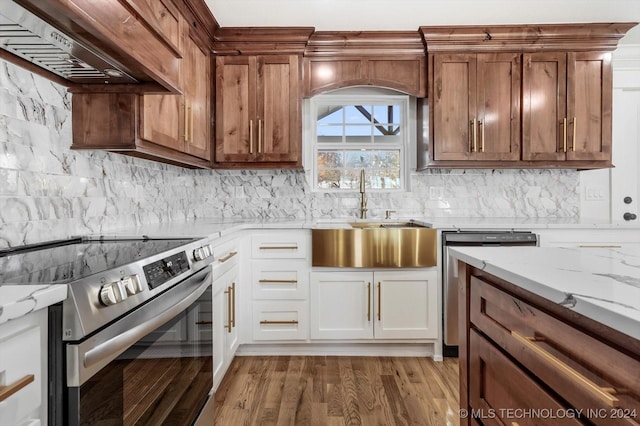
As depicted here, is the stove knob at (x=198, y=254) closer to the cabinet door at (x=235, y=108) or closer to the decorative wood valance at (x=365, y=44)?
the cabinet door at (x=235, y=108)

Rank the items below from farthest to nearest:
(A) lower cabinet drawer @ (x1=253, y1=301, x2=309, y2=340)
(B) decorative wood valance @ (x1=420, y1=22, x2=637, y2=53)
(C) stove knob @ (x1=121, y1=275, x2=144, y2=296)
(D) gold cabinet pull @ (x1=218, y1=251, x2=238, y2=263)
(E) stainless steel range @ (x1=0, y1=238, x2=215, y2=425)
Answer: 1. (B) decorative wood valance @ (x1=420, y1=22, x2=637, y2=53)
2. (A) lower cabinet drawer @ (x1=253, y1=301, x2=309, y2=340)
3. (D) gold cabinet pull @ (x1=218, y1=251, x2=238, y2=263)
4. (C) stove knob @ (x1=121, y1=275, x2=144, y2=296)
5. (E) stainless steel range @ (x1=0, y1=238, x2=215, y2=425)

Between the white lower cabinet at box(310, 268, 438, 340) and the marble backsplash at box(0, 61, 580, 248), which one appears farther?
the white lower cabinet at box(310, 268, 438, 340)

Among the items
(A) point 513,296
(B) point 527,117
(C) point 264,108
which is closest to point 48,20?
(A) point 513,296

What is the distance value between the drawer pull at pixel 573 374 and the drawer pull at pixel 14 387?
3.25ft

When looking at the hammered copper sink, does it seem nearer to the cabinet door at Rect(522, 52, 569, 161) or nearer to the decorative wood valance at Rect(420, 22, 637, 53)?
the cabinet door at Rect(522, 52, 569, 161)

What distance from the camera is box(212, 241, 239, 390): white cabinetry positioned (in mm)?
2010

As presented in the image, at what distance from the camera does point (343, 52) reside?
3027mm

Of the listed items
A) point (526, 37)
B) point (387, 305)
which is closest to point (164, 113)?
point (387, 305)

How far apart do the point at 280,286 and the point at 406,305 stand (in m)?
0.90

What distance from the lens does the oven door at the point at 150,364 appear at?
0.81 m

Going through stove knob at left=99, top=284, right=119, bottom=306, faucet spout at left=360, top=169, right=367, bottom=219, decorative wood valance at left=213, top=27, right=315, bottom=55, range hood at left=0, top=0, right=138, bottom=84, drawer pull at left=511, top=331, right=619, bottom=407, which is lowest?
drawer pull at left=511, top=331, right=619, bottom=407

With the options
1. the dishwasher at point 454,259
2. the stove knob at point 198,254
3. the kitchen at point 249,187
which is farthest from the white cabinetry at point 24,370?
the dishwasher at point 454,259

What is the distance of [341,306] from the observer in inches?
105

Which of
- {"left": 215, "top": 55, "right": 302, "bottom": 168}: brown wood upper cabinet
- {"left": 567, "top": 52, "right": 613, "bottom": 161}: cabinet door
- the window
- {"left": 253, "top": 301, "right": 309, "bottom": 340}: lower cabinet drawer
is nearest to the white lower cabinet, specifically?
{"left": 253, "top": 301, "right": 309, "bottom": 340}: lower cabinet drawer
